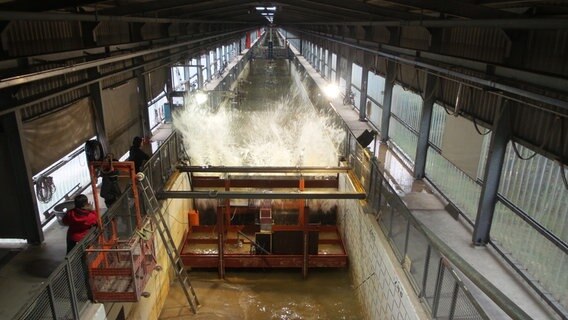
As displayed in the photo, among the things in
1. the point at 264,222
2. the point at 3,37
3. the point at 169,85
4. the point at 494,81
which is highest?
the point at 3,37

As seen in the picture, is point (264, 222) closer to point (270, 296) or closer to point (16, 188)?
point (270, 296)

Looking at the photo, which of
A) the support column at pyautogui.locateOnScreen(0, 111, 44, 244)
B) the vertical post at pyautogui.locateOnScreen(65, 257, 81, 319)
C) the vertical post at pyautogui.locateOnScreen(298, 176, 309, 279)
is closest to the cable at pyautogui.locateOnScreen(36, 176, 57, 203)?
the support column at pyautogui.locateOnScreen(0, 111, 44, 244)

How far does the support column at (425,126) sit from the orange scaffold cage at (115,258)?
6.81 m

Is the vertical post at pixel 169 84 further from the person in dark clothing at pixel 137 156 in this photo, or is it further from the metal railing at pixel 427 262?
the metal railing at pixel 427 262

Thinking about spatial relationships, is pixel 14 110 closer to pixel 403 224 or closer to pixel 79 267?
pixel 79 267

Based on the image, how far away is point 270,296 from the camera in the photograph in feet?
32.8

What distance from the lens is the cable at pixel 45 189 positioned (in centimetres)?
713

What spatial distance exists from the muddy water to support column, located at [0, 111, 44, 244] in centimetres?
369

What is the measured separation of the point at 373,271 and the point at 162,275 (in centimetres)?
478

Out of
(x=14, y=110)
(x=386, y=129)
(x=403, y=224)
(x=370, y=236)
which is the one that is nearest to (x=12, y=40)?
(x=14, y=110)

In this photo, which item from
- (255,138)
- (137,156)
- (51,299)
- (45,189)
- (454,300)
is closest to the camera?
(51,299)

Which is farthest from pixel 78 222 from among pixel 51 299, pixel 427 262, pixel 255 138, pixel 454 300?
pixel 255 138

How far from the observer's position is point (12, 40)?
6230 mm

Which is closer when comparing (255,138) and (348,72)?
(255,138)
